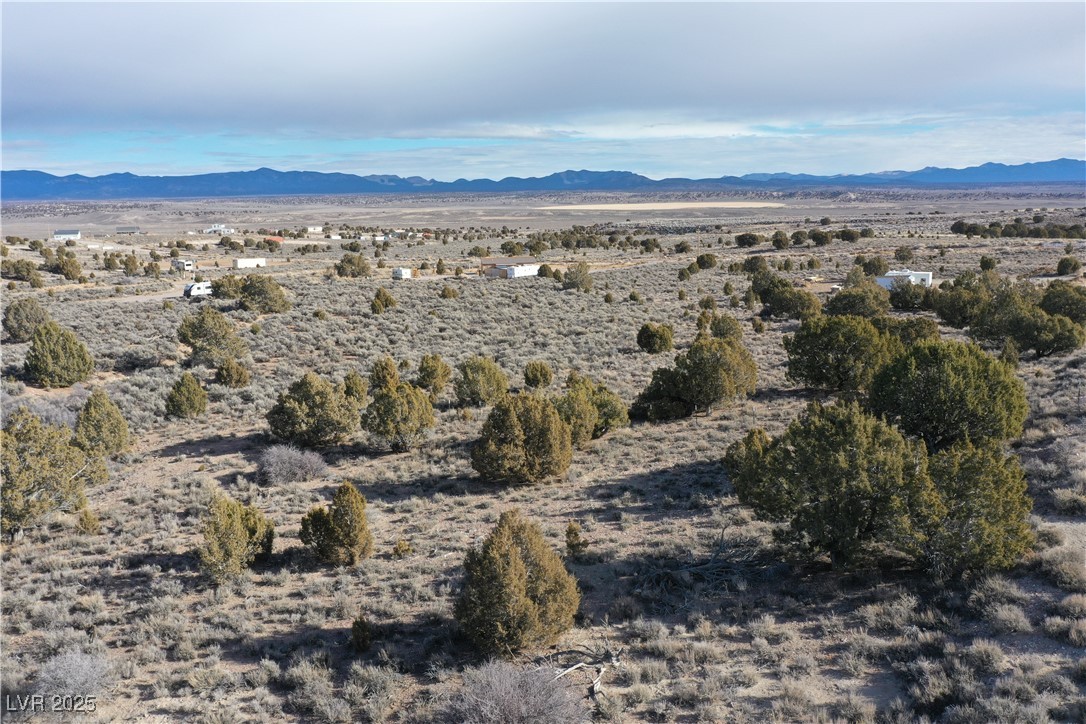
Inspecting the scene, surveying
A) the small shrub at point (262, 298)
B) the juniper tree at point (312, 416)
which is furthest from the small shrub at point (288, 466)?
the small shrub at point (262, 298)

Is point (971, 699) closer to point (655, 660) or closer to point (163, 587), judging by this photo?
point (655, 660)

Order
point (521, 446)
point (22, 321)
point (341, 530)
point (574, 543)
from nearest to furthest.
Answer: point (341, 530)
point (574, 543)
point (521, 446)
point (22, 321)

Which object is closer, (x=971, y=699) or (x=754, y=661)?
(x=971, y=699)

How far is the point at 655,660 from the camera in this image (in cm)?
880

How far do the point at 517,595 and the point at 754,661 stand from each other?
318 cm

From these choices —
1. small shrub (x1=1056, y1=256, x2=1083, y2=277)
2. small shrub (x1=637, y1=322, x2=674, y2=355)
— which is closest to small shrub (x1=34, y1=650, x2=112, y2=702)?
small shrub (x1=637, y1=322, x2=674, y2=355)

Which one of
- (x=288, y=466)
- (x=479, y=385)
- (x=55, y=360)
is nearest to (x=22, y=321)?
(x=55, y=360)

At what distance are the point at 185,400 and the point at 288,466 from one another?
625 centimetres

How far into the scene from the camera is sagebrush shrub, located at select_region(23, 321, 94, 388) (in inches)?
881

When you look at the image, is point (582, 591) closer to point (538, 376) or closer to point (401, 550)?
point (401, 550)

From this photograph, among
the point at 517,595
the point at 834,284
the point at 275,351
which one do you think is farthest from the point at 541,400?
the point at 834,284

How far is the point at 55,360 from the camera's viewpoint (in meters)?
22.6

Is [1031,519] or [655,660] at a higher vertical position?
[1031,519]

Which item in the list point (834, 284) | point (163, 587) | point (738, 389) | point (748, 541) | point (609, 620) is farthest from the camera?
point (834, 284)
